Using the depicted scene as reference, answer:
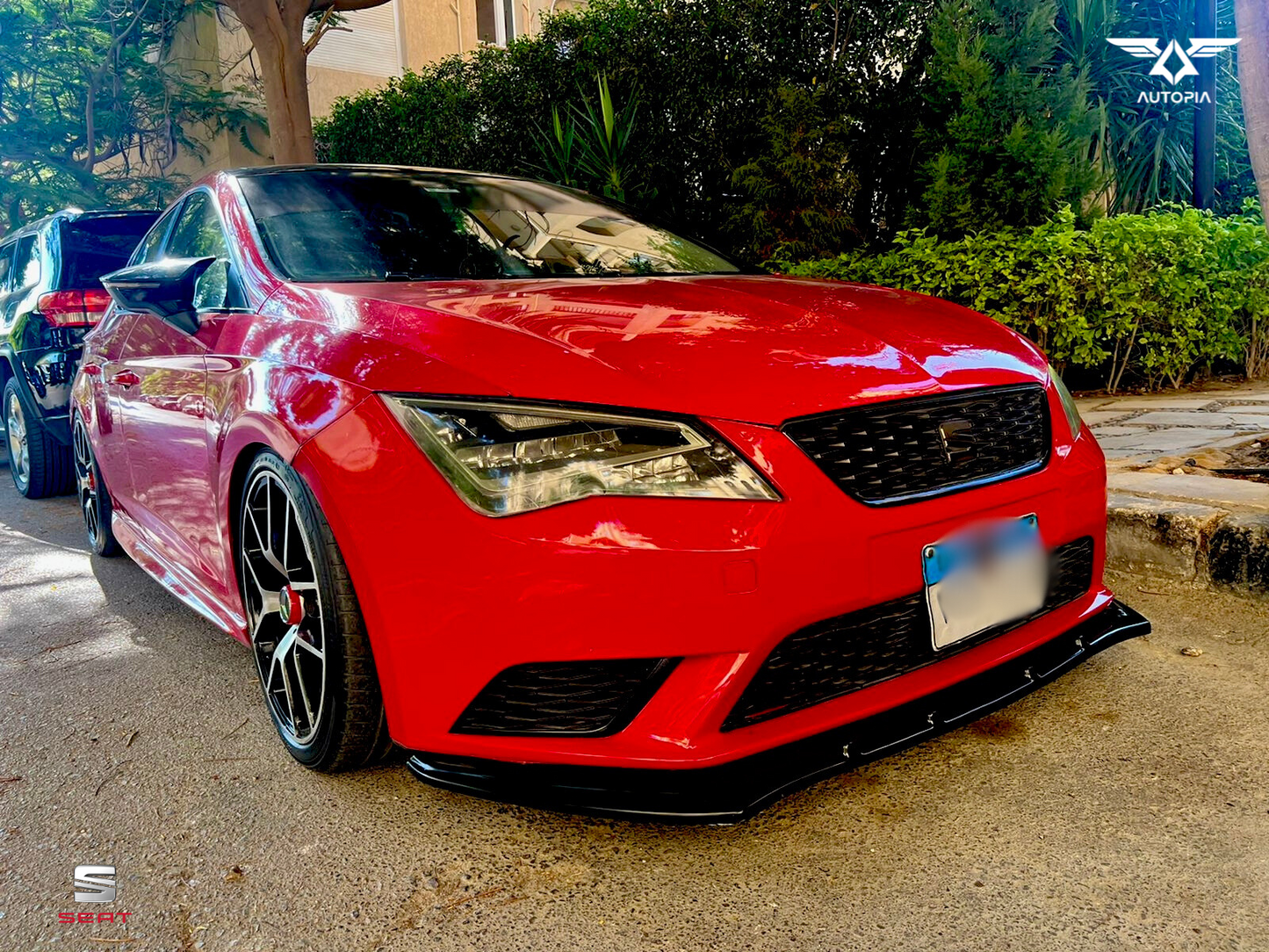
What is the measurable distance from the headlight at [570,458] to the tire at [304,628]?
0.41m

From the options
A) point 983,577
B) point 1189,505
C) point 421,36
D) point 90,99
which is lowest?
point 1189,505

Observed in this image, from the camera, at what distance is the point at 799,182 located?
262 inches

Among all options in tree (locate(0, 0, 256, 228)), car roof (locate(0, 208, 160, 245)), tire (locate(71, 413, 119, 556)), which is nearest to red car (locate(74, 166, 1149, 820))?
tire (locate(71, 413, 119, 556))

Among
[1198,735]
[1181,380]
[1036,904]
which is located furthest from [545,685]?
[1181,380]

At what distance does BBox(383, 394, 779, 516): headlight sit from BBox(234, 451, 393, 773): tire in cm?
41

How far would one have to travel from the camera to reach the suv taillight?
221 inches

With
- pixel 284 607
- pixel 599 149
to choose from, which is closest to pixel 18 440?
pixel 599 149

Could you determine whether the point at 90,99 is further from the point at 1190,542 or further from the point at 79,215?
the point at 1190,542

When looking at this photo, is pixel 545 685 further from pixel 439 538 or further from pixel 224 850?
pixel 224 850

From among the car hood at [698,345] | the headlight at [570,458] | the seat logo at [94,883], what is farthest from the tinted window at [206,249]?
the seat logo at [94,883]

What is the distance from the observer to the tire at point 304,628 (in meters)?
2.06

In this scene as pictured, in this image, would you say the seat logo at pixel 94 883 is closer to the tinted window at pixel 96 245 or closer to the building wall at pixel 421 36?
the tinted window at pixel 96 245

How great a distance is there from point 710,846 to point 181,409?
187 centimetres

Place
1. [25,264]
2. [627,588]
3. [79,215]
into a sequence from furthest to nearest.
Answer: [25,264]
[79,215]
[627,588]
